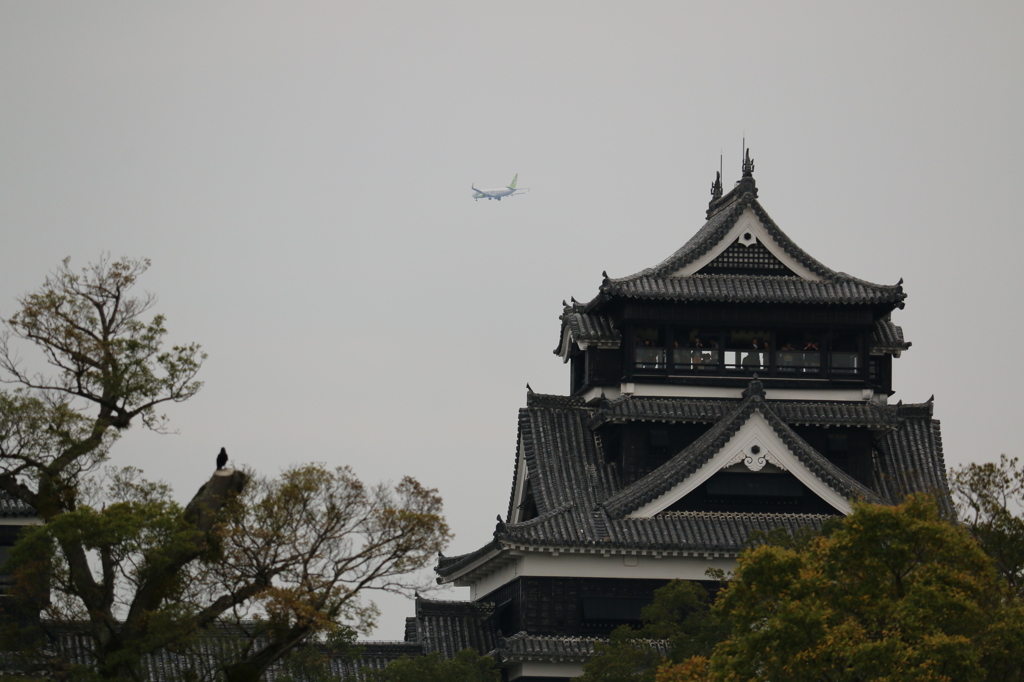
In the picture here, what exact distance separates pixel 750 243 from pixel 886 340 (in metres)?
5.07

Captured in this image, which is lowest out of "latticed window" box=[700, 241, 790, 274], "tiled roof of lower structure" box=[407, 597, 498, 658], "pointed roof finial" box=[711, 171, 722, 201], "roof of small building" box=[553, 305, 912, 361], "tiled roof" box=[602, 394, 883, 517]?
"tiled roof of lower structure" box=[407, 597, 498, 658]

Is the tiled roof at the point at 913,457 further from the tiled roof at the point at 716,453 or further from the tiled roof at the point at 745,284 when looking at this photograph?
the tiled roof at the point at 745,284

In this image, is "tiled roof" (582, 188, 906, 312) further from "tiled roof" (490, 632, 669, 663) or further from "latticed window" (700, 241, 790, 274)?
"tiled roof" (490, 632, 669, 663)

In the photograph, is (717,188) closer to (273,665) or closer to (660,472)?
(660,472)

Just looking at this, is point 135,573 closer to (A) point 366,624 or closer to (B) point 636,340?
(A) point 366,624

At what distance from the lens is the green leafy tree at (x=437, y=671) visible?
33.9m

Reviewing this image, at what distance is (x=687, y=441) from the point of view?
137 ft

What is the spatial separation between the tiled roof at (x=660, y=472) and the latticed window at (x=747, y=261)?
3742 millimetres

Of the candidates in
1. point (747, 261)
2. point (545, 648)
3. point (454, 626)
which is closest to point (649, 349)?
point (747, 261)

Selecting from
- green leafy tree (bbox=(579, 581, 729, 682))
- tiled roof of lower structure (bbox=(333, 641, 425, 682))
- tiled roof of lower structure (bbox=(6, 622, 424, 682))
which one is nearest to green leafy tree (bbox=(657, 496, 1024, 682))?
green leafy tree (bbox=(579, 581, 729, 682))

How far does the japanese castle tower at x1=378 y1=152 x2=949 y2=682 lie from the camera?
38.2 meters

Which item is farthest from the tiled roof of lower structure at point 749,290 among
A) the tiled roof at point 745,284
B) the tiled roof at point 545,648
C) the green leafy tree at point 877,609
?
the green leafy tree at point 877,609

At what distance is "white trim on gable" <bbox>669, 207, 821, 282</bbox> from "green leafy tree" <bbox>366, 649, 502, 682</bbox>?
512 inches

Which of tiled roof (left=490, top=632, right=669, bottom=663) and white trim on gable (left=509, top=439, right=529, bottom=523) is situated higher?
white trim on gable (left=509, top=439, right=529, bottom=523)
